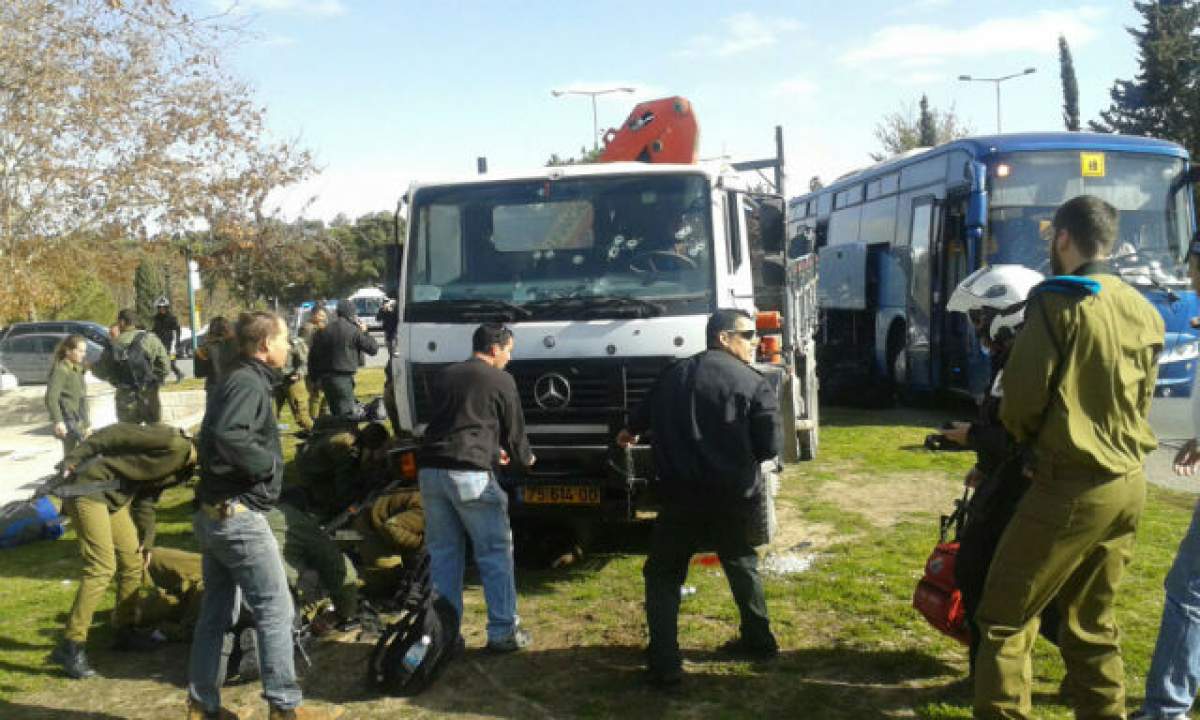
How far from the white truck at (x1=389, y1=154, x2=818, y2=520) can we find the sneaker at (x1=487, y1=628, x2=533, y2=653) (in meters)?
1.13

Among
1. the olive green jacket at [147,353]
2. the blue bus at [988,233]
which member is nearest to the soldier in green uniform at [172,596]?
the olive green jacket at [147,353]

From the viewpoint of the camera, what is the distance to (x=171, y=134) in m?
17.9

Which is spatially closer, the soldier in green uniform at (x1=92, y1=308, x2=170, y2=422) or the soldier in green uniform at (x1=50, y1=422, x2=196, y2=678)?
the soldier in green uniform at (x1=50, y1=422, x2=196, y2=678)

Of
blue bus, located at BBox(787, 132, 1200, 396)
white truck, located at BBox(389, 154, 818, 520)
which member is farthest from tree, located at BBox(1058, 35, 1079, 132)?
white truck, located at BBox(389, 154, 818, 520)

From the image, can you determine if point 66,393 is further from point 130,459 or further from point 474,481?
point 474,481

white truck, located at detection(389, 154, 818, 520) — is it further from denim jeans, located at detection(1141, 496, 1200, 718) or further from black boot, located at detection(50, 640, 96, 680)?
denim jeans, located at detection(1141, 496, 1200, 718)

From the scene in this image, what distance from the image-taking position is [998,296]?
4.69 meters

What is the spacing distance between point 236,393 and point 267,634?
1.06 metres

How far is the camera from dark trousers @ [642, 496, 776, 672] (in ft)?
16.3

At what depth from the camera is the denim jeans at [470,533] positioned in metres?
5.44

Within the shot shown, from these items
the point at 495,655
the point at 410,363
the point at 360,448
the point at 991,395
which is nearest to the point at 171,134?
the point at 360,448

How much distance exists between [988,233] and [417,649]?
993cm

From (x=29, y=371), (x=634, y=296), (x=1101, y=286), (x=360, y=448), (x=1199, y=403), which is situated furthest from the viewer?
(x=29, y=371)

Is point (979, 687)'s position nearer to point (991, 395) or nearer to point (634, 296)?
point (991, 395)
